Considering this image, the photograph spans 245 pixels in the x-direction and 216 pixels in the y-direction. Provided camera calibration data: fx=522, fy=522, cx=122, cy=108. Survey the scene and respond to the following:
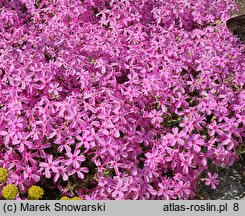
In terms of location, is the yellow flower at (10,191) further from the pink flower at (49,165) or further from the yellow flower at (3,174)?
the pink flower at (49,165)

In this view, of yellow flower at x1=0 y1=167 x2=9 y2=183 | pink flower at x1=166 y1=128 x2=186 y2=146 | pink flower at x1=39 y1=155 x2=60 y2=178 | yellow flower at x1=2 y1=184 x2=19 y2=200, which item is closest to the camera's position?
yellow flower at x1=2 y1=184 x2=19 y2=200

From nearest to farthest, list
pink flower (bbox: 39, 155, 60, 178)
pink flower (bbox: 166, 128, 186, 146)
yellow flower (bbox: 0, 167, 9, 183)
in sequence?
yellow flower (bbox: 0, 167, 9, 183)
pink flower (bbox: 39, 155, 60, 178)
pink flower (bbox: 166, 128, 186, 146)

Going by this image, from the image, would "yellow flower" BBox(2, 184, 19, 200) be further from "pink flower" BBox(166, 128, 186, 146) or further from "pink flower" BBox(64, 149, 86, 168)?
"pink flower" BBox(166, 128, 186, 146)

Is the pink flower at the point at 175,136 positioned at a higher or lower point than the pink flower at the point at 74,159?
lower

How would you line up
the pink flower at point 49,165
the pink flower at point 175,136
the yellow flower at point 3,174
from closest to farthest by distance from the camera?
the yellow flower at point 3,174, the pink flower at point 49,165, the pink flower at point 175,136

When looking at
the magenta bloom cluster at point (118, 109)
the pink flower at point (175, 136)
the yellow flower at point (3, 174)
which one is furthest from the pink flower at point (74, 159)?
the pink flower at point (175, 136)

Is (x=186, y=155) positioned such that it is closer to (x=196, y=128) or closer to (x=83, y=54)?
Result: (x=196, y=128)

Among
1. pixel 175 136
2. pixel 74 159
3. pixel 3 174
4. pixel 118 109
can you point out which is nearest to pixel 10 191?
pixel 3 174

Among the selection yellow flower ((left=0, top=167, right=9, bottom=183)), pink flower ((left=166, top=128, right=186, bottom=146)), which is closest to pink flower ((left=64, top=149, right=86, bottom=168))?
yellow flower ((left=0, top=167, right=9, bottom=183))

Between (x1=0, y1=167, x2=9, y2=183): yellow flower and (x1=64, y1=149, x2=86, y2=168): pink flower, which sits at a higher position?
(x1=0, y1=167, x2=9, y2=183): yellow flower
